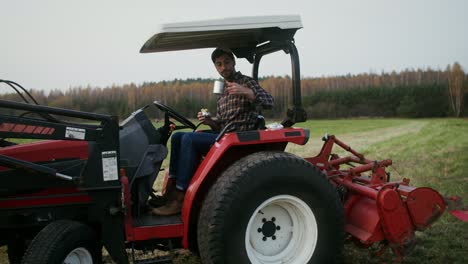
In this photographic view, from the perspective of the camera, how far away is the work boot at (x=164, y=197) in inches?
156

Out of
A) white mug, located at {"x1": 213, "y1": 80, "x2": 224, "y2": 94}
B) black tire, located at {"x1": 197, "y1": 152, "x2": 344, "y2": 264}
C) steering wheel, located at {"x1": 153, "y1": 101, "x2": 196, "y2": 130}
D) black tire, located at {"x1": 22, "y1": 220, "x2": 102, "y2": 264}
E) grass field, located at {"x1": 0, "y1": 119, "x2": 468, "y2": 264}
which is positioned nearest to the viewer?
black tire, located at {"x1": 22, "y1": 220, "x2": 102, "y2": 264}

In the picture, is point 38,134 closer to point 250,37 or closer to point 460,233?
point 250,37

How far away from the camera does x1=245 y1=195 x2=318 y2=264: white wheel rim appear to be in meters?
3.54

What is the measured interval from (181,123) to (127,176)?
95 cm

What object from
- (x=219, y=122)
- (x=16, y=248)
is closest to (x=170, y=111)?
(x=219, y=122)

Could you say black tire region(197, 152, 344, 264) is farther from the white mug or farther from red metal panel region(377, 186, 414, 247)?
the white mug

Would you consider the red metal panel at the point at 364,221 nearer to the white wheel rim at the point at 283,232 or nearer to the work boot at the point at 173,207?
the white wheel rim at the point at 283,232

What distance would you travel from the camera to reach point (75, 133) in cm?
318

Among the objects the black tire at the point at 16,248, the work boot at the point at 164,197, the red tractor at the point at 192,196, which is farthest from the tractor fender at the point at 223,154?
the black tire at the point at 16,248

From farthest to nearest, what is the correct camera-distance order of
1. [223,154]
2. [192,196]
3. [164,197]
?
1. [164,197]
2. [223,154]
3. [192,196]

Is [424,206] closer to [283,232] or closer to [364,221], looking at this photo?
[364,221]

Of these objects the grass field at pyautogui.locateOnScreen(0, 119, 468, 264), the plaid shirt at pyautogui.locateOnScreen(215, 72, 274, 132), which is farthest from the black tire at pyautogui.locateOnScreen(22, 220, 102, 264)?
the plaid shirt at pyautogui.locateOnScreen(215, 72, 274, 132)

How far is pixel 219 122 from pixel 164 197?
2.89ft

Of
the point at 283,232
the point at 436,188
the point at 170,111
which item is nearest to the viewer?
the point at 283,232
